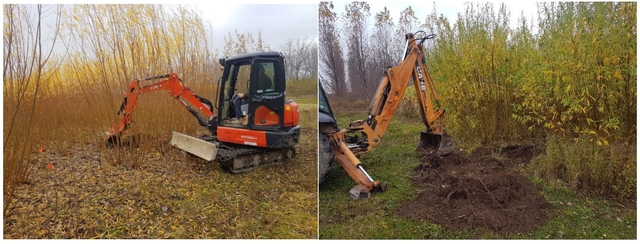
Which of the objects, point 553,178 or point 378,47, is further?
point 378,47

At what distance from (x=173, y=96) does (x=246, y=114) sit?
91cm

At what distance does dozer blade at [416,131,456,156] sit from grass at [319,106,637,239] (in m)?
1.16

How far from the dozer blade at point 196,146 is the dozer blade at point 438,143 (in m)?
2.63

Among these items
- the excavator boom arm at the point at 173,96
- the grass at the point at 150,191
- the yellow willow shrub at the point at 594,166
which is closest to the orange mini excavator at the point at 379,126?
the grass at the point at 150,191

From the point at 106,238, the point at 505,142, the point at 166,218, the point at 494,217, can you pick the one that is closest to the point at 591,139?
the point at 494,217

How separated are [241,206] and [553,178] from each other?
275 centimetres

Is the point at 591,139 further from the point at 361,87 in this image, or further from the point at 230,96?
the point at 361,87

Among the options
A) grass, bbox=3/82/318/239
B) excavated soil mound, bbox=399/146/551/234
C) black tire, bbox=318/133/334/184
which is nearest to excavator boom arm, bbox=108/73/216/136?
grass, bbox=3/82/318/239

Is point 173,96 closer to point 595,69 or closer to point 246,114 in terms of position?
point 246,114

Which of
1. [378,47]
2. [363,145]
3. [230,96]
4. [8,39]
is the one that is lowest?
[363,145]

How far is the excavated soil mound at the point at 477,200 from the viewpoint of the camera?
2.77m

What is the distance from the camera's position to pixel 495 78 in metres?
5.09

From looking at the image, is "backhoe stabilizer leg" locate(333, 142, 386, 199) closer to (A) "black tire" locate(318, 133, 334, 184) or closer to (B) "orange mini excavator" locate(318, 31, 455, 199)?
(B) "orange mini excavator" locate(318, 31, 455, 199)

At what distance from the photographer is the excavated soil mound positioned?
277 cm
